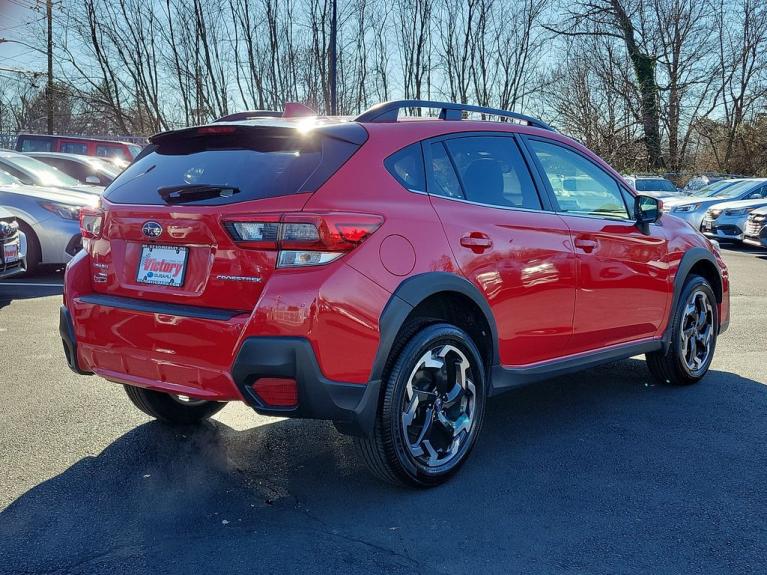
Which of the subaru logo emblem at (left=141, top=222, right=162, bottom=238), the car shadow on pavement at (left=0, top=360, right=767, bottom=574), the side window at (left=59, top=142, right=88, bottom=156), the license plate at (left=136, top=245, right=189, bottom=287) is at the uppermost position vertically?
the side window at (left=59, top=142, right=88, bottom=156)

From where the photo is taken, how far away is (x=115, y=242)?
11.4 ft

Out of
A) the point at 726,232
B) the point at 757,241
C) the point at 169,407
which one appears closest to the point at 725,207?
the point at 726,232

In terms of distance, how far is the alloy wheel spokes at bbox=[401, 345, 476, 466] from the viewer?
3418mm

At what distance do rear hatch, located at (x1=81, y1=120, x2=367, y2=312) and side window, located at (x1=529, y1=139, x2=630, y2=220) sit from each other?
1408 mm

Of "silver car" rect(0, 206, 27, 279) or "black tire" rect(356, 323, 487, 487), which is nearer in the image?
"black tire" rect(356, 323, 487, 487)

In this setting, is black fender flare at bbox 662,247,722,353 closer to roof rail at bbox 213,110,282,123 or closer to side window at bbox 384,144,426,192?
side window at bbox 384,144,426,192

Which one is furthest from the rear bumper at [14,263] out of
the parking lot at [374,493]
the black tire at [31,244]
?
the parking lot at [374,493]

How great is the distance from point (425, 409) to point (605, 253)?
162cm

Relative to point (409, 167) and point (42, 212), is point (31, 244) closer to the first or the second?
point (42, 212)

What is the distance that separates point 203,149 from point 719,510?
9.04 ft

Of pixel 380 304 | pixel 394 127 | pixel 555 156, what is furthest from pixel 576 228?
pixel 380 304

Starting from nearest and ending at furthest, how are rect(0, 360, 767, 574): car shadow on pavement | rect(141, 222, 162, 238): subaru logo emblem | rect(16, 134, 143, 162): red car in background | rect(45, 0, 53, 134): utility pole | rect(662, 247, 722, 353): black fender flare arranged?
1. rect(0, 360, 767, 574): car shadow on pavement
2. rect(141, 222, 162, 238): subaru logo emblem
3. rect(662, 247, 722, 353): black fender flare
4. rect(16, 134, 143, 162): red car in background
5. rect(45, 0, 53, 134): utility pole

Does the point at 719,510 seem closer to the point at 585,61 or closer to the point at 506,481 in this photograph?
the point at 506,481

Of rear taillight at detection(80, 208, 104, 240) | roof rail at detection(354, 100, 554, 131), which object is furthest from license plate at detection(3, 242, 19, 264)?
roof rail at detection(354, 100, 554, 131)
